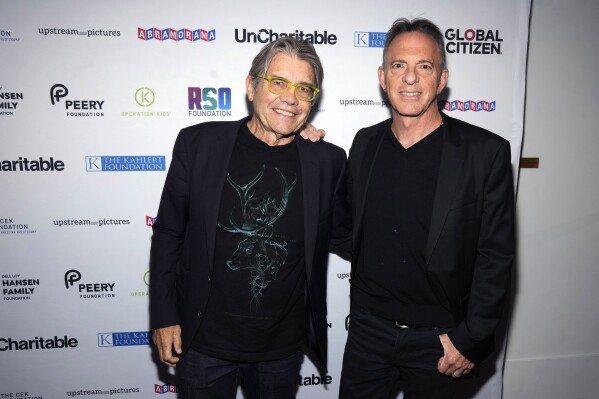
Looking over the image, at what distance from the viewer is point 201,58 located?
2.61 metres

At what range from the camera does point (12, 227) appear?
2639 mm

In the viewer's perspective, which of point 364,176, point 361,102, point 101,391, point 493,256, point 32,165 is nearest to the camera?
point 493,256

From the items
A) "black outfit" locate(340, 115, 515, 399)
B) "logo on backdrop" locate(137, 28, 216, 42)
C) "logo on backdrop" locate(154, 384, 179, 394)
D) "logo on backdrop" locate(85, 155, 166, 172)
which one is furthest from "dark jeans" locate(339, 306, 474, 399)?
"logo on backdrop" locate(137, 28, 216, 42)

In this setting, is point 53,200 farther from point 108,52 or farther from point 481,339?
point 481,339

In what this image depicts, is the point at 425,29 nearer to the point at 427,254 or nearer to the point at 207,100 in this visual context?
the point at 427,254

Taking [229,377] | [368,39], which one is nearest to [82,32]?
[368,39]

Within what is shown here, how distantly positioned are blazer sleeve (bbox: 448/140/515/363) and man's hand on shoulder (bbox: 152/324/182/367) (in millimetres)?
1280

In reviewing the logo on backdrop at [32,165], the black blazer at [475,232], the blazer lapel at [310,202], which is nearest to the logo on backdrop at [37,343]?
the logo on backdrop at [32,165]

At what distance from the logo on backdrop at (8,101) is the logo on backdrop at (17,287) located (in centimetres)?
114

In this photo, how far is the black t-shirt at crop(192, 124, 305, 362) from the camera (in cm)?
171

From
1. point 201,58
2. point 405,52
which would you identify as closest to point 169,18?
point 201,58

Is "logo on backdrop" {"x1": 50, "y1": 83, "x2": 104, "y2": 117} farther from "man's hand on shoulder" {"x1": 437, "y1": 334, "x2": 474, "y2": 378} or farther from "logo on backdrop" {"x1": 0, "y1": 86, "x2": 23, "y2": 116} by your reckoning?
"man's hand on shoulder" {"x1": 437, "y1": 334, "x2": 474, "y2": 378}

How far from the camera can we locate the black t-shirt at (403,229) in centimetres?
174

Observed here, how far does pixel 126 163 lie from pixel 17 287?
46.7 inches
